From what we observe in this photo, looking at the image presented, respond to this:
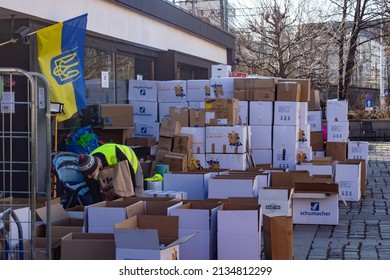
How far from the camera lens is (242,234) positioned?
670cm

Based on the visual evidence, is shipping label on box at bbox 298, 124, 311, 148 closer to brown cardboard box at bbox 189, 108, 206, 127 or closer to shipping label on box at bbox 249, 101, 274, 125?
shipping label on box at bbox 249, 101, 274, 125

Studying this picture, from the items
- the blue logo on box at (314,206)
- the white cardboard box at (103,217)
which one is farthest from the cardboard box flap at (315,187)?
the white cardboard box at (103,217)

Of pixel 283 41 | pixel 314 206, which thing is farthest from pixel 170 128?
pixel 283 41

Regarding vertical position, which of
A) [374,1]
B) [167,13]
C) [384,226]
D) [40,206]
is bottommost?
[384,226]

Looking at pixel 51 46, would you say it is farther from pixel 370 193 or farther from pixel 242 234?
pixel 370 193

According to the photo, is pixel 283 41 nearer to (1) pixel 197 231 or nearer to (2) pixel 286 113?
(2) pixel 286 113

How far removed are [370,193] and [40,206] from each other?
8478mm

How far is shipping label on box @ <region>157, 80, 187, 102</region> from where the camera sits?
47.2 feet

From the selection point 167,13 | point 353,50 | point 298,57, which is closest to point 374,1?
point 353,50

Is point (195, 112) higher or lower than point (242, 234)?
higher

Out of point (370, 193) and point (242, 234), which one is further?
point (370, 193)
